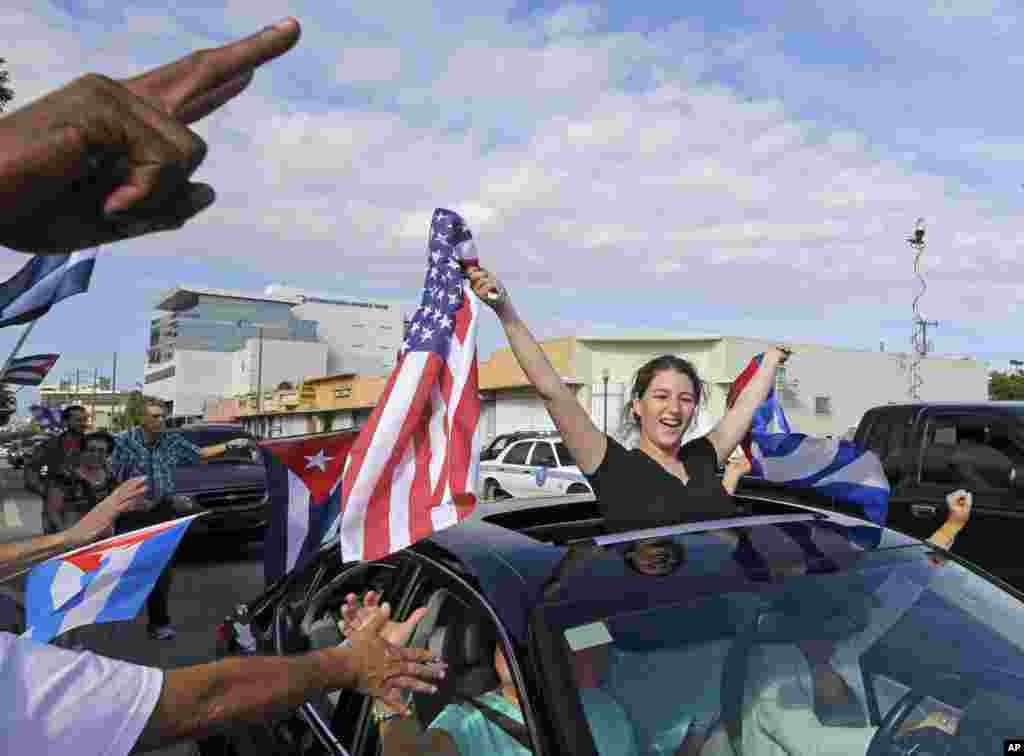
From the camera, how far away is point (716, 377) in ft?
106

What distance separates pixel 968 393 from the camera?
125ft

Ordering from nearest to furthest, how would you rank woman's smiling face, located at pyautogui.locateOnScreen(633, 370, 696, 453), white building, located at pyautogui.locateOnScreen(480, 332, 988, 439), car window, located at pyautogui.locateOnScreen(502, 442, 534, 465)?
woman's smiling face, located at pyautogui.locateOnScreen(633, 370, 696, 453)
car window, located at pyautogui.locateOnScreen(502, 442, 534, 465)
white building, located at pyautogui.locateOnScreen(480, 332, 988, 439)

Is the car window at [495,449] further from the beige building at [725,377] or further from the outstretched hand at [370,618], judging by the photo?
the outstretched hand at [370,618]

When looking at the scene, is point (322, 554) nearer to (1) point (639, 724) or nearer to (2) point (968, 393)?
(1) point (639, 724)

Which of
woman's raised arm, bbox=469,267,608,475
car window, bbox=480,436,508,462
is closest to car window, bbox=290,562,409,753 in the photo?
woman's raised arm, bbox=469,267,608,475

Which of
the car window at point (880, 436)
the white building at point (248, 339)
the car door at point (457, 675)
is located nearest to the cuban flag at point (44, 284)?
the car door at point (457, 675)

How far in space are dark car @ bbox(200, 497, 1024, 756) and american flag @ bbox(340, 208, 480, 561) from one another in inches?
7.4

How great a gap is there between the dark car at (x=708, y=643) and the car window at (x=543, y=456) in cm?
1254

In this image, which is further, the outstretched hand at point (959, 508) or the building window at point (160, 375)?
the building window at point (160, 375)

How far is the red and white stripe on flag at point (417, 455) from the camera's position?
270 cm

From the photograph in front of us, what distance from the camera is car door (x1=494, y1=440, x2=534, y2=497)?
1507 centimetres

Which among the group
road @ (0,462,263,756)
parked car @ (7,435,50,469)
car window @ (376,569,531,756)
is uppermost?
car window @ (376,569,531,756)

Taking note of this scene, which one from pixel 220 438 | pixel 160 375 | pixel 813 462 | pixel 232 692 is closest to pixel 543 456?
pixel 220 438

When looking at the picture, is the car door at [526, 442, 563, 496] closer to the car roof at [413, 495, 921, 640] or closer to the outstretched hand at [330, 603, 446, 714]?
the car roof at [413, 495, 921, 640]
